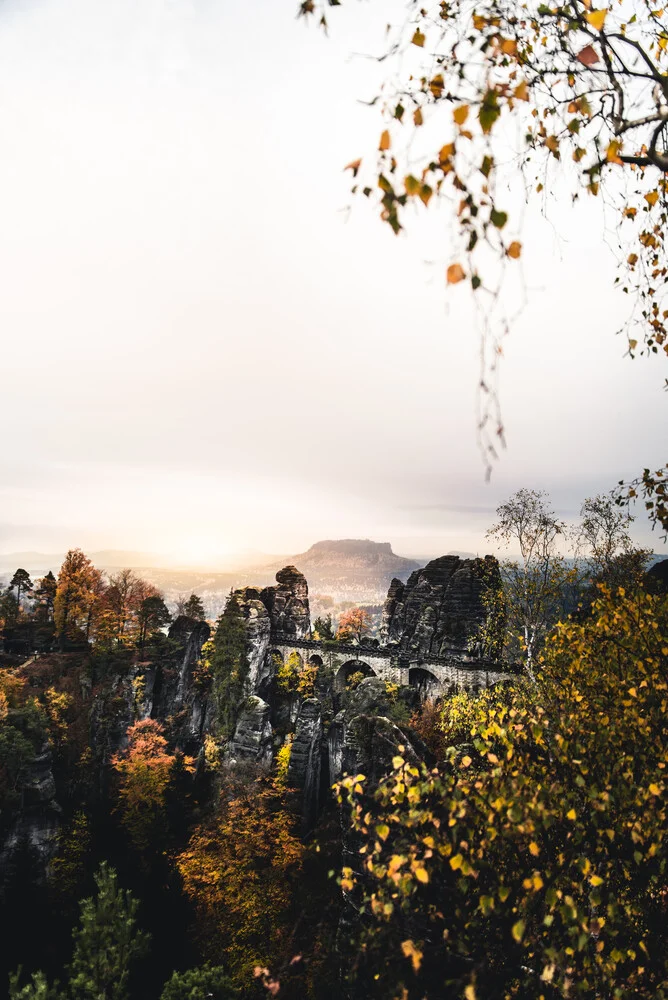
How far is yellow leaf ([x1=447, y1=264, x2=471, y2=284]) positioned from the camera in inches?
102

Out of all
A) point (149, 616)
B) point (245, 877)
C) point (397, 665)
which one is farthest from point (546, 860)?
point (149, 616)

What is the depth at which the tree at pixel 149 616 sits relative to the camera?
4484 centimetres

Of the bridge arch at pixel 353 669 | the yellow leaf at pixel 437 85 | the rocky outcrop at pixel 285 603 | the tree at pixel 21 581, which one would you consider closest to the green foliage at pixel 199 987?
the yellow leaf at pixel 437 85

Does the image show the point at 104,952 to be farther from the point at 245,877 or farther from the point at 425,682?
the point at 425,682

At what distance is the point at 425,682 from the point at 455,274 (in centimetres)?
4271

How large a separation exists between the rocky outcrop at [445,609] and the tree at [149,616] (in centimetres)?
2637

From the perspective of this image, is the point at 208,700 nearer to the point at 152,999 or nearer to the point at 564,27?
the point at 152,999

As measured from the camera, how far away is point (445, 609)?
1613 inches

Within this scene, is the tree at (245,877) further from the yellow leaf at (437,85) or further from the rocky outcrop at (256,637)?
the yellow leaf at (437,85)

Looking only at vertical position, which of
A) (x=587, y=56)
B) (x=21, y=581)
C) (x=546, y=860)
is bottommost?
(x=21, y=581)

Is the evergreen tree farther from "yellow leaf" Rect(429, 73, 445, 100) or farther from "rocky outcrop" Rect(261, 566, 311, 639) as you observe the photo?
"yellow leaf" Rect(429, 73, 445, 100)

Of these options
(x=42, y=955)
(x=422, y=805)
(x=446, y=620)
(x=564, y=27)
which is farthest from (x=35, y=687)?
(x=564, y=27)

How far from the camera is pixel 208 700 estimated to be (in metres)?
33.1

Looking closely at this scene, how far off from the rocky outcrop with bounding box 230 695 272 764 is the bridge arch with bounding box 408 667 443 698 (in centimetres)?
1601
